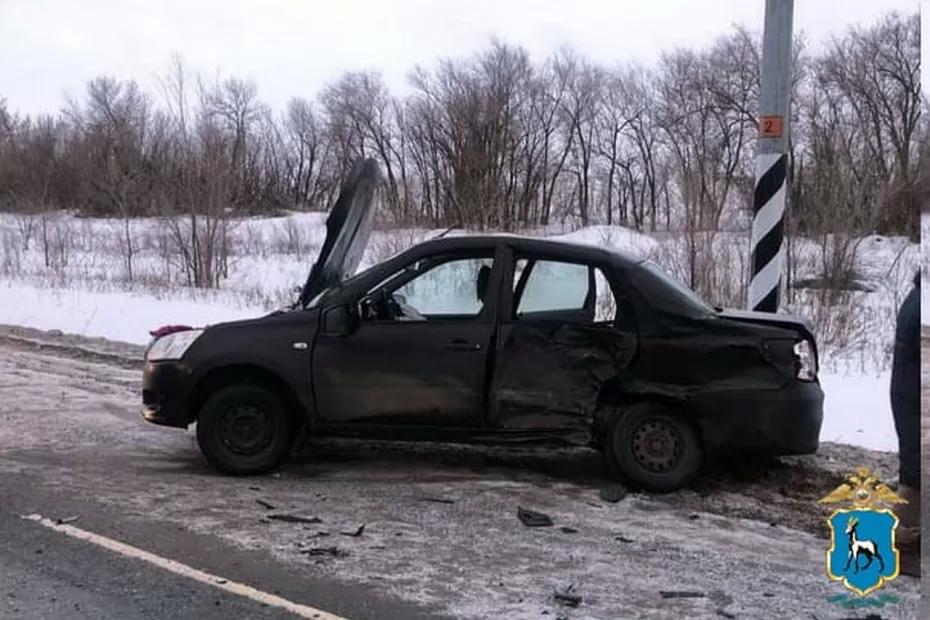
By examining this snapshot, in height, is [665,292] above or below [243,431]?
above

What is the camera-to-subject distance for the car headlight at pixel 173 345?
489 cm

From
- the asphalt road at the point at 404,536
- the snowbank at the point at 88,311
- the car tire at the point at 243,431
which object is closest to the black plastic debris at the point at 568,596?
the asphalt road at the point at 404,536

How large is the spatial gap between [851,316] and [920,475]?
1639 mm

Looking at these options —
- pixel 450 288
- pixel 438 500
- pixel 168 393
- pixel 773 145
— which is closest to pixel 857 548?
pixel 773 145

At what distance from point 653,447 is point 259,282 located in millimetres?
2651

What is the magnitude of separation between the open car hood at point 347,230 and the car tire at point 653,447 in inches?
61.8

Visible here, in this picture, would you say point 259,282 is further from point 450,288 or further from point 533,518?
point 533,518

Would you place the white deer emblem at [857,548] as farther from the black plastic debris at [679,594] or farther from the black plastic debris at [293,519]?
the black plastic debris at [293,519]

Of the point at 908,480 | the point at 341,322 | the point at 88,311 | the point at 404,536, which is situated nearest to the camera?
the point at 908,480

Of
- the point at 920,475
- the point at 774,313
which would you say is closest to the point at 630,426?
the point at 774,313

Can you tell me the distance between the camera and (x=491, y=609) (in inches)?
129

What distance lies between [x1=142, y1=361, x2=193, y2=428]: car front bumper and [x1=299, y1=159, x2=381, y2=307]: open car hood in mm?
717

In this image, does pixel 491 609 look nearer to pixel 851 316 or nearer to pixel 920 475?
pixel 851 316

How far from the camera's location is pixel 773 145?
11.0 ft
